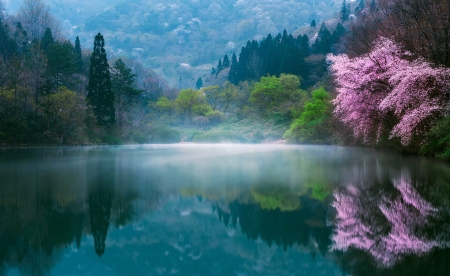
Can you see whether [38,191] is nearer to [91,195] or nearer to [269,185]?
[91,195]

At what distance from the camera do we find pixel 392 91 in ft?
53.5

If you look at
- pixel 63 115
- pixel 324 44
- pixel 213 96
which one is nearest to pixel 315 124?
pixel 63 115

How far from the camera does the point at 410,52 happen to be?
17.0 m

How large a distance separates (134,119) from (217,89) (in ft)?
81.4

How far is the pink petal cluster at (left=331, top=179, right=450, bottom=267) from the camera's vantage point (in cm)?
385

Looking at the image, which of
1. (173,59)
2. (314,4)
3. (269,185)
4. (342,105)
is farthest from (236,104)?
(314,4)

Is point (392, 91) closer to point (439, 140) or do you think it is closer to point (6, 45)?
point (439, 140)

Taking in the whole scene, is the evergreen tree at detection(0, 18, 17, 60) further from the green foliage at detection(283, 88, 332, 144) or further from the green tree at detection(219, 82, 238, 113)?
the green foliage at detection(283, 88, 332, 144)

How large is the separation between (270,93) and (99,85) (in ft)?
91.9

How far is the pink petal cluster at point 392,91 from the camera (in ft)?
48.8

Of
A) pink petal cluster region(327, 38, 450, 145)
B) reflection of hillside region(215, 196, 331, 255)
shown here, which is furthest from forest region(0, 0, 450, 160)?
reflection of hillside region(215, 196, 331, 255)

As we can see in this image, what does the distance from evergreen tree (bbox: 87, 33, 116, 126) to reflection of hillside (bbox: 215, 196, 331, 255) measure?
3676 cm

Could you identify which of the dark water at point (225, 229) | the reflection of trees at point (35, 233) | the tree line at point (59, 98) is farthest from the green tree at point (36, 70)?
the reflection of trees at point (35, 233)

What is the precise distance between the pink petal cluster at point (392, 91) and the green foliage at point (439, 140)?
21.7 inches
